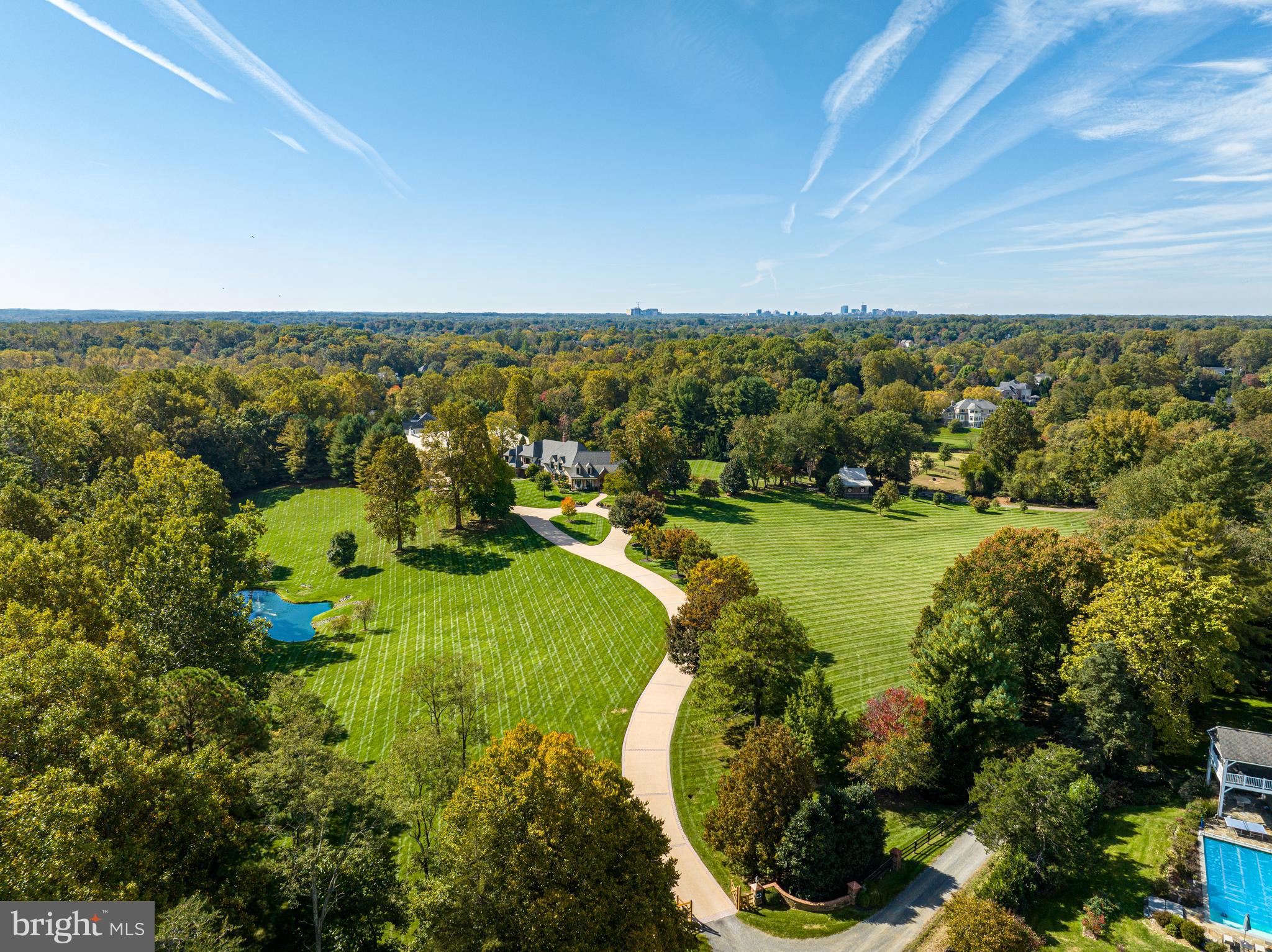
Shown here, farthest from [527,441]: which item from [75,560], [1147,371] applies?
[1147,371]

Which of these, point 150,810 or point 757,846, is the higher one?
point 150,810

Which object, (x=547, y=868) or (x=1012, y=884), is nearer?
(x=547, y=868)

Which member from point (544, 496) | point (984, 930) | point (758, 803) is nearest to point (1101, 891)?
point (984, 930)

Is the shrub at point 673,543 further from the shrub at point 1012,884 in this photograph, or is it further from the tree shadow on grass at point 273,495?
the tree shadow on grass at point 273,495

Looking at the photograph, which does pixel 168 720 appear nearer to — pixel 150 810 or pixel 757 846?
pixel 150 810

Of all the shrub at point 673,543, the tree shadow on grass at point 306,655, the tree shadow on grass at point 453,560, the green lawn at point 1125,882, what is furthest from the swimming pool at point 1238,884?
the tree shadow on grass at point 453,560

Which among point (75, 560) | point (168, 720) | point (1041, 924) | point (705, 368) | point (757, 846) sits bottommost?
point (1041, 924)

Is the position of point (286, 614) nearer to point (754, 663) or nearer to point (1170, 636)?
point (754, 663)
